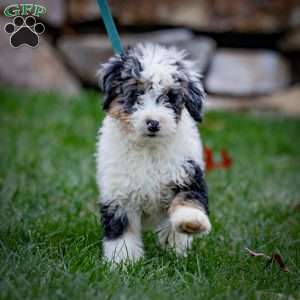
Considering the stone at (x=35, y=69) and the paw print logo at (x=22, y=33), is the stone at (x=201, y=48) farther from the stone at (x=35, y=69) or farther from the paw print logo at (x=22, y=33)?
the paw print logo at (x=22, y=33)

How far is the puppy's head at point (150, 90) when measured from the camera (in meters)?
3.76

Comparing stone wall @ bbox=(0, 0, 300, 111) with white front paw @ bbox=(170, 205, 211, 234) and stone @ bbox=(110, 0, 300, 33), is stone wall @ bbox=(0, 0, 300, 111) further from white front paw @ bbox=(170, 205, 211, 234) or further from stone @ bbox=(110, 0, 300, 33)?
white front paw @ bbox=(170, 205, 211, 234)

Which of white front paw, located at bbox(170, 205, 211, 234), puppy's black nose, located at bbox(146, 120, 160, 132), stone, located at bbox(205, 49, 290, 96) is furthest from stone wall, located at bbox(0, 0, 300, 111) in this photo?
white front paw, located at bbox(170, 205, 211, 234)

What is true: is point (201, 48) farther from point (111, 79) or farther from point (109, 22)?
point (111, 79)

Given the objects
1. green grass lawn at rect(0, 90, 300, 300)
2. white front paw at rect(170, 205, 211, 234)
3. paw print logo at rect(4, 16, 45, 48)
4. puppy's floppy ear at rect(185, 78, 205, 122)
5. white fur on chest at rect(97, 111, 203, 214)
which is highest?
paw print logo at rect(4, 16, 45, 48)

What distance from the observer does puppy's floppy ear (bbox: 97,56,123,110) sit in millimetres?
3957

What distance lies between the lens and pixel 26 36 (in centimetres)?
411

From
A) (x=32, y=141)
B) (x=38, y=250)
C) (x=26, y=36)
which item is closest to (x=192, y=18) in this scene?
(x=32, y=141)

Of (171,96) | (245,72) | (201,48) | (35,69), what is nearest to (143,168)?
(171,96)

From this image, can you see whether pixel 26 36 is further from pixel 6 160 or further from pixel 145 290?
pixel 6 160

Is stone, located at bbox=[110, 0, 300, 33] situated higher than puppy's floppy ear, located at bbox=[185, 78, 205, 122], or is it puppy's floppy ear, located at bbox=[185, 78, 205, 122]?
stone, located at bbox=[110, 0, 300, 33]

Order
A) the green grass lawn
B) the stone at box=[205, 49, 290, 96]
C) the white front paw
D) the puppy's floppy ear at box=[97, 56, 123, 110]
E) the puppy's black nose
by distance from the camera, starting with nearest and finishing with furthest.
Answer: the green grass lawn < the white front paw < the puppy's black nose < the puppy's floppy ear at box=[97, 56, 123, 110] < the stone at box=[205, 49, 290, 96]

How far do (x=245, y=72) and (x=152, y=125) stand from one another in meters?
7.70

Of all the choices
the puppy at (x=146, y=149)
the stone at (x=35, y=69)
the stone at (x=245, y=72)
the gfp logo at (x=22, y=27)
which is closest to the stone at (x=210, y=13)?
the stone at (x=245, y=72)
